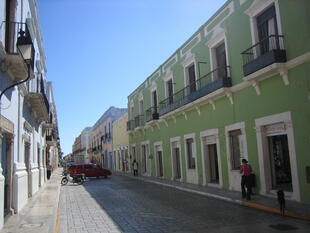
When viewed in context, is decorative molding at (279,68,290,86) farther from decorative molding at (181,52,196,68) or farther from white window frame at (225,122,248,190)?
decorative molding at (181,52,196,68)

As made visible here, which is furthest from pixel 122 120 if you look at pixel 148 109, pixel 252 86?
pixel 252 86

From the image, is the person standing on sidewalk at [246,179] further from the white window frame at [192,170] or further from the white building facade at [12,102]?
the white building facade at [12,102]

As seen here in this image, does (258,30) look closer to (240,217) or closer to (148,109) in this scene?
(240,217)

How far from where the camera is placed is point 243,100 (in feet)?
43.0

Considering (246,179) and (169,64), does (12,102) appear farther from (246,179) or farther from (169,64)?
(169,64)

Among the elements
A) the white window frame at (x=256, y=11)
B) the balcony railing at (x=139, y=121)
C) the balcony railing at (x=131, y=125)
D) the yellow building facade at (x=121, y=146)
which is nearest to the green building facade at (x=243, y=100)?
the white window frame at (x=256, y=11)

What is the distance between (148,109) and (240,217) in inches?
655

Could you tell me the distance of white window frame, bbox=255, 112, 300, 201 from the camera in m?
10.1

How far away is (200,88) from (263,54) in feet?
17.2

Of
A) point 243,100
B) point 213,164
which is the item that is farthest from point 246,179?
point 213,164

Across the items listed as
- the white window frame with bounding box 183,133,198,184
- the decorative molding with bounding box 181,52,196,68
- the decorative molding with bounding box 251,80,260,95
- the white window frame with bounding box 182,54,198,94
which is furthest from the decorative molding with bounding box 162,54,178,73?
the decorative molding with bounding box 251,80,260,95

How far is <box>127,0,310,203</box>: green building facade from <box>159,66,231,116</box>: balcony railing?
4 cm

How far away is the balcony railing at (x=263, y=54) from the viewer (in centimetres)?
1034

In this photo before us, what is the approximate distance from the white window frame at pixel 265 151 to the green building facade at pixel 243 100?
0.11ft
